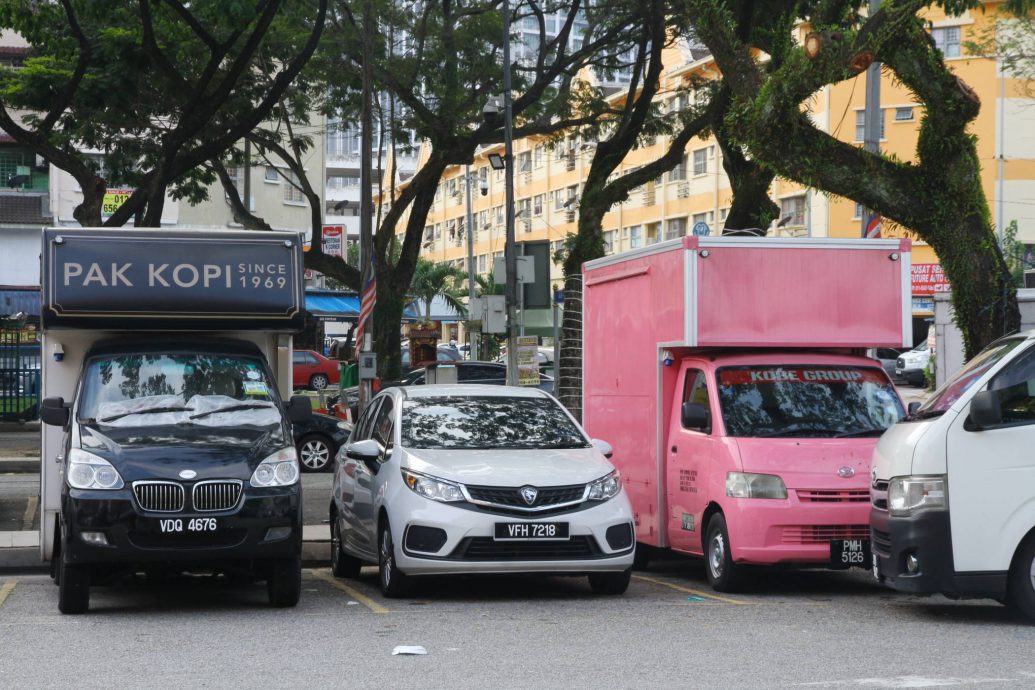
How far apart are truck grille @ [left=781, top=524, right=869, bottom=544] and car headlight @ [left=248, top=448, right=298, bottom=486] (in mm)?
3599

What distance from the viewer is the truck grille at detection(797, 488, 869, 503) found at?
1117 centimetres

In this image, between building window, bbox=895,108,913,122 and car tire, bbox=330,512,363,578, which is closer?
car tire, bbox=330,512,363,578

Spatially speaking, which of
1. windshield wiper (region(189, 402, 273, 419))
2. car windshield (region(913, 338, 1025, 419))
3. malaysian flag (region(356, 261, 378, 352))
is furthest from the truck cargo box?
malaysian flag (region(356, 261, 378, 352))

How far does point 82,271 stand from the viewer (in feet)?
36.7

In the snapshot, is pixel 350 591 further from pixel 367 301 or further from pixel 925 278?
pixel 925 278

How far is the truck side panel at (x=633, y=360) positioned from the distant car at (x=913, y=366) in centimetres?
3788

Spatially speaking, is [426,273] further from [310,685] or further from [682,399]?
[310,685]

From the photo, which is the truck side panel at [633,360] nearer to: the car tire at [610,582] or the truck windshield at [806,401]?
the truck windshield at [806,401]

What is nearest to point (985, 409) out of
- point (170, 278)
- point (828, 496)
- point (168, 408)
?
point (828, 496)

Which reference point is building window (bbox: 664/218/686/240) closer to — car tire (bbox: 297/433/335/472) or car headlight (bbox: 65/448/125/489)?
car tire (bbox: 297/433/335/472)

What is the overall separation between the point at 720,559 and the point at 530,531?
1.79 m

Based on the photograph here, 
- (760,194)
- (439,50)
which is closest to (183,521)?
(760,194)

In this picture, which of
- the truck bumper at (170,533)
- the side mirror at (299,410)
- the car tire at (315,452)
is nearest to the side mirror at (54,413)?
the truck bumper at (170,533)

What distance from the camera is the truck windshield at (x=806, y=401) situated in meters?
11.8
